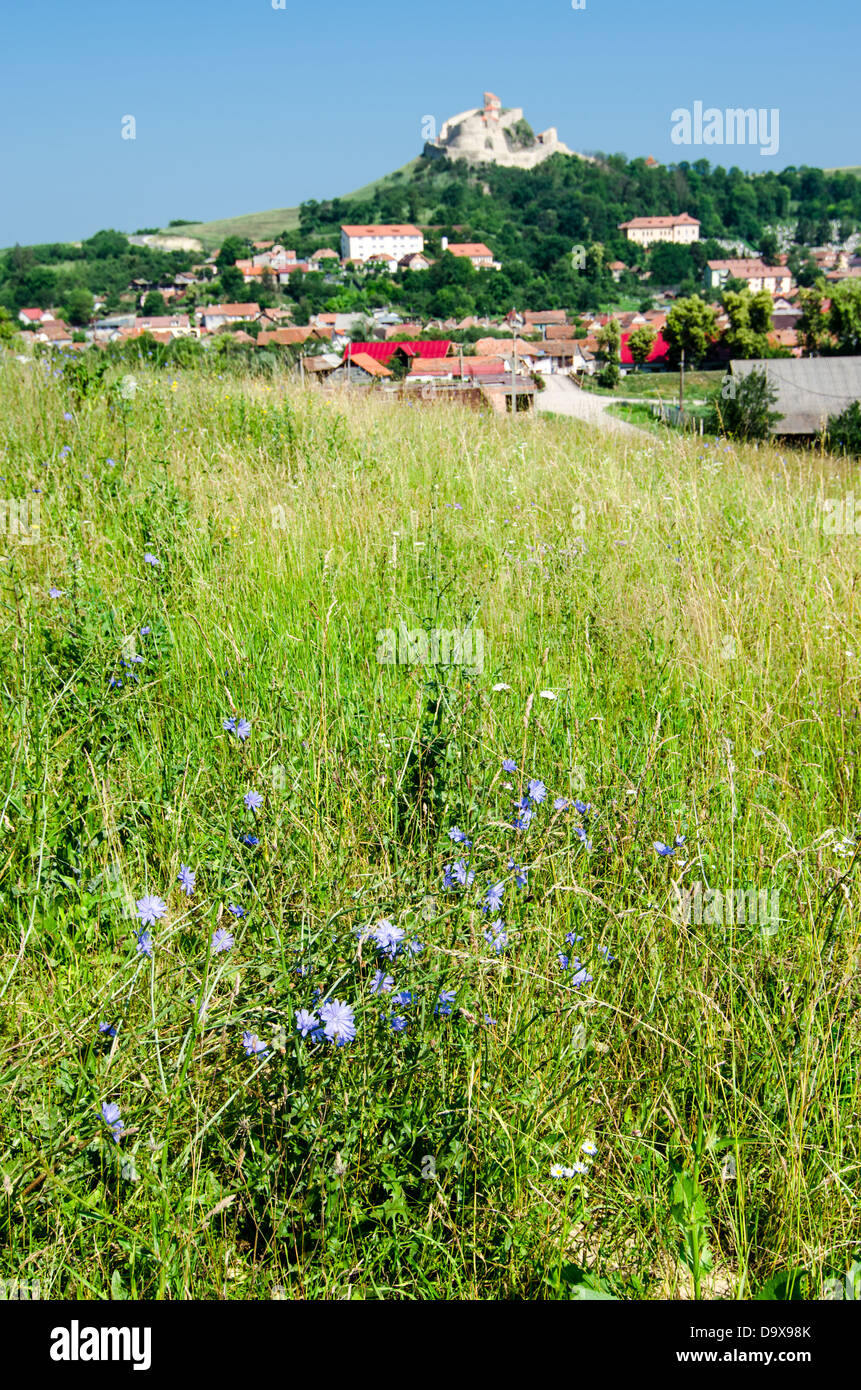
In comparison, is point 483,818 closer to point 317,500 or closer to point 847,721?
point 847,721

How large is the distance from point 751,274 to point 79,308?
89.7 meters

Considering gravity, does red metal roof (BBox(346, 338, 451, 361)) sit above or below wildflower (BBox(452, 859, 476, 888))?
above

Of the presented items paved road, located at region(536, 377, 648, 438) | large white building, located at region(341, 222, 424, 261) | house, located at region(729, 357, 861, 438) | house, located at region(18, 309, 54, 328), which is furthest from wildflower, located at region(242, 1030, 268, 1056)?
large white building, located at region(341, 222, 424, 261)

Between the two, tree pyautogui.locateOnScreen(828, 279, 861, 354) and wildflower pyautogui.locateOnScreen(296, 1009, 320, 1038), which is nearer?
wildflower pyautogui.locateOnScreen(296, 1009, 320, 1038)

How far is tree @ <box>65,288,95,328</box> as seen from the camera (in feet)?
193

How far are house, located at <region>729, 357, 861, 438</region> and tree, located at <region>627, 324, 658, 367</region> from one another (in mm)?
29157

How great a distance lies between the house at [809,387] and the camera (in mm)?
31172

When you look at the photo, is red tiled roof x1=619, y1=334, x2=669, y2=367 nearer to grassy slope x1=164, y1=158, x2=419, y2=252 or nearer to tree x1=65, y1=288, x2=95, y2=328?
tree x1=65, y1=288, x2=95, y2=328

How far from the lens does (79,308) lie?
194ft

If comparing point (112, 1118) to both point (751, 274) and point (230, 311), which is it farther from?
point (751, 274)

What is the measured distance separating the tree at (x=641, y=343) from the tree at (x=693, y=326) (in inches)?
158
